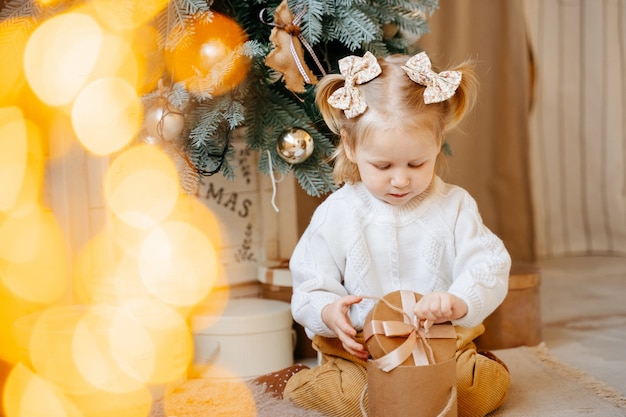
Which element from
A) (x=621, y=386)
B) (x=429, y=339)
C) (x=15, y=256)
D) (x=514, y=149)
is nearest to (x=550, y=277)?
(x=514, y=149)

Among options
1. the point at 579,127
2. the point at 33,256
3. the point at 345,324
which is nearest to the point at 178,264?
the point at 33,256

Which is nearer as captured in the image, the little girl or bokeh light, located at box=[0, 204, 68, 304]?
the little girl

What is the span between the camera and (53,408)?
1.39 m

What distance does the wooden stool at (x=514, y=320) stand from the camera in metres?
1.76

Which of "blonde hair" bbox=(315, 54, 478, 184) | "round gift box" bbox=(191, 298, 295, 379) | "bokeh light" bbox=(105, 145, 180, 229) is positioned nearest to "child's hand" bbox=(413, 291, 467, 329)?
"blonde hair" bbox=(315, 54, 478, 184)

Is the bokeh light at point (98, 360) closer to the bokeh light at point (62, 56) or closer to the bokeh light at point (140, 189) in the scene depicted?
the bokeh light at point (140, 189)

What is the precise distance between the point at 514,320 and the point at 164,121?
940 mm

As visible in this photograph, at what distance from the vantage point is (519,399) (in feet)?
4.75

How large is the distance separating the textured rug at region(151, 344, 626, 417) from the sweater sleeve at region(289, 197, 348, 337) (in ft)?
0.59

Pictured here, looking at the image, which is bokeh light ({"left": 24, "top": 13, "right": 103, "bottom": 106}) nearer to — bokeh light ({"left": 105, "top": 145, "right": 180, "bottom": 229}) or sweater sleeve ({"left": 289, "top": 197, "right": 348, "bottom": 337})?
bokeh light ({"left": 105, "top": 145, "right": 180, "bottom": 229})

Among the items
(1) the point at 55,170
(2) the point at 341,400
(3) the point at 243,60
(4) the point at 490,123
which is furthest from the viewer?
(4) the point at 490,123

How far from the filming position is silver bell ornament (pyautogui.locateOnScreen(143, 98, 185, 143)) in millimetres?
1460

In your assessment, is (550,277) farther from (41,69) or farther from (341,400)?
(41,69)

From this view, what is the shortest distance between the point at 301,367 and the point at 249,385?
0.37ft
